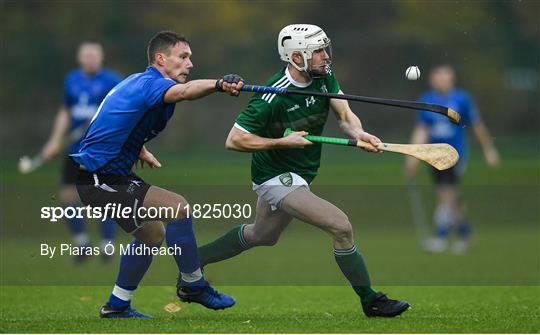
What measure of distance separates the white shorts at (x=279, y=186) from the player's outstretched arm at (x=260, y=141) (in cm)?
39

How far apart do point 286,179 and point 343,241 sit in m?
0.58

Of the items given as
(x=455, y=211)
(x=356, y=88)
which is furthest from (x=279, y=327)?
(x=356, y=88)

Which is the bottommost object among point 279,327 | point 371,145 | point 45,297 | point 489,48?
point 45,297

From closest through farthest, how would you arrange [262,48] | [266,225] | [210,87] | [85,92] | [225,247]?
[210,87] < [266,225] < [225,247] < [85,92] < [262,48]

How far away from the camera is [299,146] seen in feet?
23.5

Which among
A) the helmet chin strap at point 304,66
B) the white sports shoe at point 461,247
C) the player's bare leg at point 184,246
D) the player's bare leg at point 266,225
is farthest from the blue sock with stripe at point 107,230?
the helmet chin strap at point 304,66

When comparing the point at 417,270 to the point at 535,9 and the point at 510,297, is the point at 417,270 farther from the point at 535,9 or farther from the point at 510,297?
the point at 535,9

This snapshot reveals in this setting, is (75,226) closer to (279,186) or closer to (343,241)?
(279,186)

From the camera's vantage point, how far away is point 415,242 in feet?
48.5

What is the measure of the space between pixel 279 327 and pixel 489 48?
555 inches

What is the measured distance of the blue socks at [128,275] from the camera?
24.4 feet

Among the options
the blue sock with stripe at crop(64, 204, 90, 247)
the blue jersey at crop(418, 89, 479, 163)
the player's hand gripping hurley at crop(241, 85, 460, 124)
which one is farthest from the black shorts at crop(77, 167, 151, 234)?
the blue jersey at crop(418, 89, 479, 163)

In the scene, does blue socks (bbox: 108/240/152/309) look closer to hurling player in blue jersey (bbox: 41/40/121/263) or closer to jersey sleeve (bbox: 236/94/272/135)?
jersey sleeve (bbox: 236/94/272/135)

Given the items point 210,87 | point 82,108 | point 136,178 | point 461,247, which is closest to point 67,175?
point 82,108
